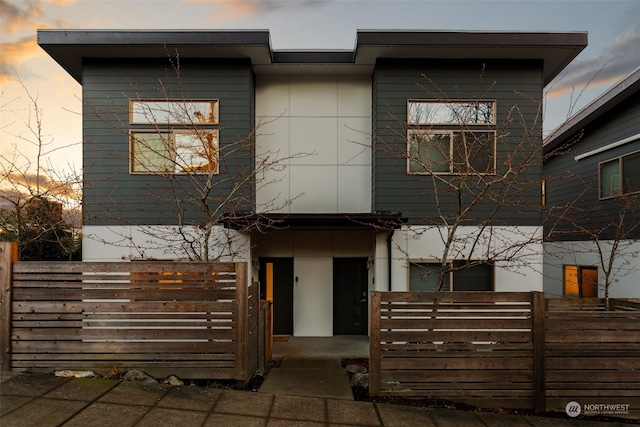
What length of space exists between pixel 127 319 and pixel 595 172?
39.1ft

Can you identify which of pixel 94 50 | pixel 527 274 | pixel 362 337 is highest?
pixel 94 50

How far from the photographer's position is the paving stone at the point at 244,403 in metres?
3.97

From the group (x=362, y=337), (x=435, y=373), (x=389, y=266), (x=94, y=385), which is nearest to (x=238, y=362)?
(x=94, y=385)

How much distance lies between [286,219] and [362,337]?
398 centimetres

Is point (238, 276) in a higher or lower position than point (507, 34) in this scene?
lower

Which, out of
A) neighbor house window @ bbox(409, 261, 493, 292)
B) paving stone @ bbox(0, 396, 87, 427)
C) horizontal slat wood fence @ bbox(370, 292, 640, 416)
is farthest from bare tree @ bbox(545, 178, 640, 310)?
paving stone @ bbox(0, 396, 87, 427)

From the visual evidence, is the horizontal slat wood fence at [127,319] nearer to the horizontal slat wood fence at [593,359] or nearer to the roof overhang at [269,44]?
the horizontal slat wood fence at [593,359]

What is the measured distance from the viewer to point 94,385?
14.1 feet

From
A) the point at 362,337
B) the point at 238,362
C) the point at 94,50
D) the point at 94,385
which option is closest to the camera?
the point at 94,385

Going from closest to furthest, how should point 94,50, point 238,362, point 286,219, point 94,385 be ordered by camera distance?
1. point 94,385
2. point 238,362
3. point 286,219
4. point 94,50

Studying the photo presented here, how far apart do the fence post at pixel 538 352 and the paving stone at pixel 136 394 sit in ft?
14.8

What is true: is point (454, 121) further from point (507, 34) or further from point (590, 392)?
point (590, 392)

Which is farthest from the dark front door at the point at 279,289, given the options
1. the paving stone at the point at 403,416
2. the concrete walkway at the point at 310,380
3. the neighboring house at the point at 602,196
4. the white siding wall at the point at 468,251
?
the neighboring house at the point at 602,196

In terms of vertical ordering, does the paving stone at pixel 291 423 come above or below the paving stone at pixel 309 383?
above
